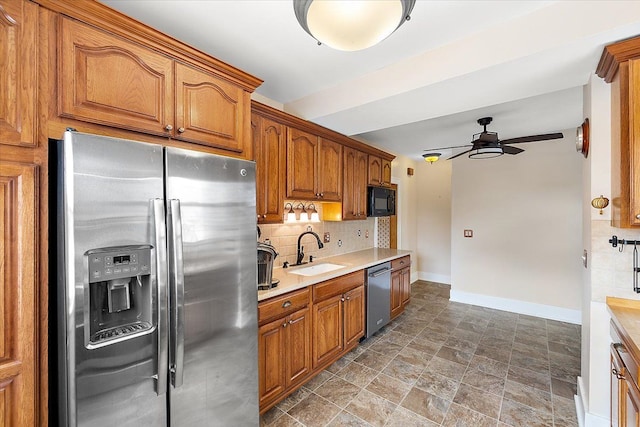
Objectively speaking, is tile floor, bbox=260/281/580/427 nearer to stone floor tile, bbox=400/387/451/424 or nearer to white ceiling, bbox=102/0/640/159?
stone floor tile, bbox=400/387/451/424

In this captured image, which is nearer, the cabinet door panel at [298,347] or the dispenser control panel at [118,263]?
the dispenser control panel at [118,263]

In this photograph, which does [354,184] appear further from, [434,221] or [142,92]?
[434,221]

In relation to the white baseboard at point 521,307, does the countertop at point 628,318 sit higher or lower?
higher

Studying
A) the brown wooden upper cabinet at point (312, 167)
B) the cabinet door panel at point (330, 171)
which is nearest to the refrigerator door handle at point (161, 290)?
the brown wooden upper cabinet at point (312, 167)

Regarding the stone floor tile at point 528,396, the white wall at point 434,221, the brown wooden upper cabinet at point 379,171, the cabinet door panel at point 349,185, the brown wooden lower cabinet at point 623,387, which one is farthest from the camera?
the white wall at point 434,221

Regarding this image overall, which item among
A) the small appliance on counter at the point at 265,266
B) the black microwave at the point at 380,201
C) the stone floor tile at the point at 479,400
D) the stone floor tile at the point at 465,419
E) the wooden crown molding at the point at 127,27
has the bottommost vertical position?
the stone floor tile at the point at 479,400

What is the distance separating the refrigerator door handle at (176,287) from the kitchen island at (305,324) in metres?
0.63

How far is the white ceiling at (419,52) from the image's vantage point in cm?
155

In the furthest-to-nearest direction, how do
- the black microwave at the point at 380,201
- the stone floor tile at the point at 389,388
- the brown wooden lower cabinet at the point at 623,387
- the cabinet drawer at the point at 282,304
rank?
the black microwave at the point at 380,201, the stone floor tile at the point at 389,388, the cabinet drawer at the point at 282,304, the brown wooden lower cabinet at the point at 623,387

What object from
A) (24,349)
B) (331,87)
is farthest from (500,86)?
(24,349)

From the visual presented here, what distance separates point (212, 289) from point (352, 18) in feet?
4.56

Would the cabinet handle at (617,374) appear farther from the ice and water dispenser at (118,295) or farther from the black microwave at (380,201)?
the black microwave at (380,201)

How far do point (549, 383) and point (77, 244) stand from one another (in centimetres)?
353

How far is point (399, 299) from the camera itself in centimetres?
375
